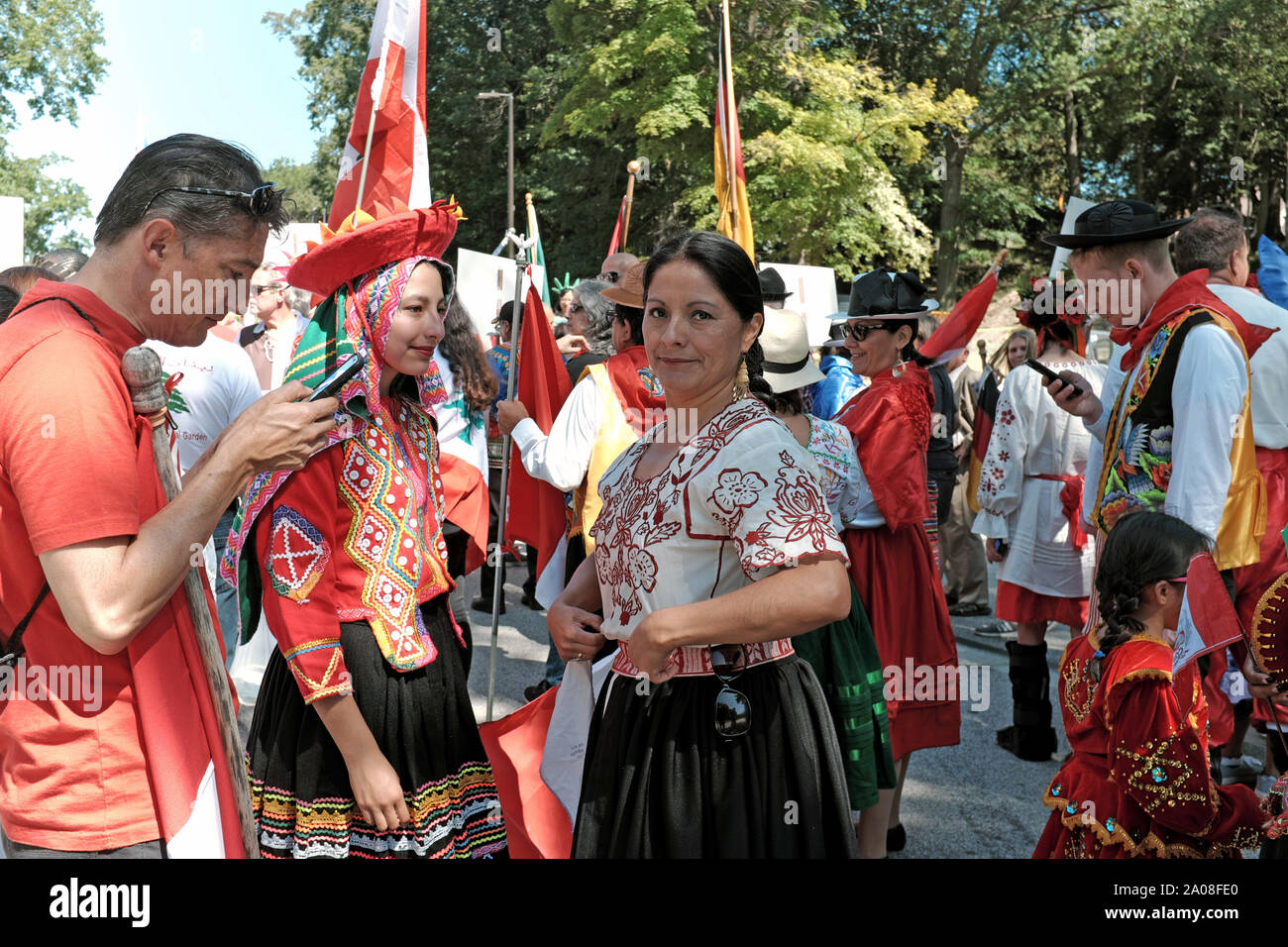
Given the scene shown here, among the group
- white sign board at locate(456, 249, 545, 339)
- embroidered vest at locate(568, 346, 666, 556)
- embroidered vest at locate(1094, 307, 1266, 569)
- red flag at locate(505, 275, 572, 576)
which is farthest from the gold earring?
white sign board at locate(456, 249, 545, 339)

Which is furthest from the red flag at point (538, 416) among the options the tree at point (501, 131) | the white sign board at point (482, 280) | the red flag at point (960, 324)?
the tree at point (501, 131)

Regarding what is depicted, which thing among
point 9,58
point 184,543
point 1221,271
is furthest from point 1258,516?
point 9,58

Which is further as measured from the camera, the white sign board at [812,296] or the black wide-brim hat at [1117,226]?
the white sign board at [812,296]

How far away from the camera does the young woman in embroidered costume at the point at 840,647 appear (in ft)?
12.3

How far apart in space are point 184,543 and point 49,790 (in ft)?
1.48

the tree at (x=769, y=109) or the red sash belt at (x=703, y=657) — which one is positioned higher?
the tree at (x=769, y=109)

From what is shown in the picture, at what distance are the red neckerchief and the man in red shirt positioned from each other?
2.78 metres

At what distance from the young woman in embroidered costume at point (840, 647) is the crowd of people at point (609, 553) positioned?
0.6 inches

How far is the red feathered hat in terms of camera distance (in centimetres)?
263

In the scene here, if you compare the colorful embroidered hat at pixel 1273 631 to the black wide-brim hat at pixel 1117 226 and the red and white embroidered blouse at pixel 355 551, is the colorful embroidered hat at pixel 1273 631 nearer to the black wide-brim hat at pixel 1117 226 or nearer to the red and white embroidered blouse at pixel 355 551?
the black wide-brim hat at pixel 1117 226

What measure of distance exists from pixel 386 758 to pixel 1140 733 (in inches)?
75.1

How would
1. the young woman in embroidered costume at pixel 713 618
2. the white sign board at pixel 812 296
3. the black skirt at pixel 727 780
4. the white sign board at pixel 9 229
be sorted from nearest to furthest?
the young woman in embroidered costume at pixel 713 618, the black skirt at pixel 727 780, the white sign board at pixel 9 229, the white sign board at pixel 812 296

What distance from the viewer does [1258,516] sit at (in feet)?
12.6

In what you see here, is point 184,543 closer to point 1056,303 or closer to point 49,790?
point 49,790
